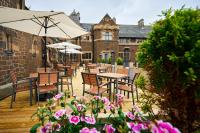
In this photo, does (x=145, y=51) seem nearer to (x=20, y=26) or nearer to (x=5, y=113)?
(x=5, y=113)

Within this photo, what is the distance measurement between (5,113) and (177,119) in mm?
4344

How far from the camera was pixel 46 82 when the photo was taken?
235 inches

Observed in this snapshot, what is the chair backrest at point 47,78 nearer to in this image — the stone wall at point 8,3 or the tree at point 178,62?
the stone wall at point 8,3

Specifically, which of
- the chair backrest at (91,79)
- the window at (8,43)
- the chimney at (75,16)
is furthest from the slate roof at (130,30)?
the chair backrest at (91,79)

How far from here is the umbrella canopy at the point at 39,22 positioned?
18.0ft

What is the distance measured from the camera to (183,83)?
6.21ft

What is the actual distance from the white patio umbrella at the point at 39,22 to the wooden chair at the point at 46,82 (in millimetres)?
526

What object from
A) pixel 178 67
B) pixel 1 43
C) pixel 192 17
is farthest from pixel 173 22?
pixel 1 43

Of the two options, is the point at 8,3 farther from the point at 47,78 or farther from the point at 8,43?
the point at 47,78

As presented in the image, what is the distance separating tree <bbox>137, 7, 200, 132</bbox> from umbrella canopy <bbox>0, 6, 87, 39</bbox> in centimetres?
378

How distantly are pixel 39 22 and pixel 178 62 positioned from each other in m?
6.05

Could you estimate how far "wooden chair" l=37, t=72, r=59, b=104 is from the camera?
5828mm

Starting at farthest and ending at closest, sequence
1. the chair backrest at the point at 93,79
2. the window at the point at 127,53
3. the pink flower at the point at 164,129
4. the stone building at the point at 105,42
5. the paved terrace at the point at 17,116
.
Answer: the window at the point at 127,53
the stone building at the point at 105,42
the chair backrest at the point at 93,79
the paved terrace at the point at 17,116
the pink flower at the point at 164,129

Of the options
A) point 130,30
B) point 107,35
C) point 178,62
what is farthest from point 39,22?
point 130,30
